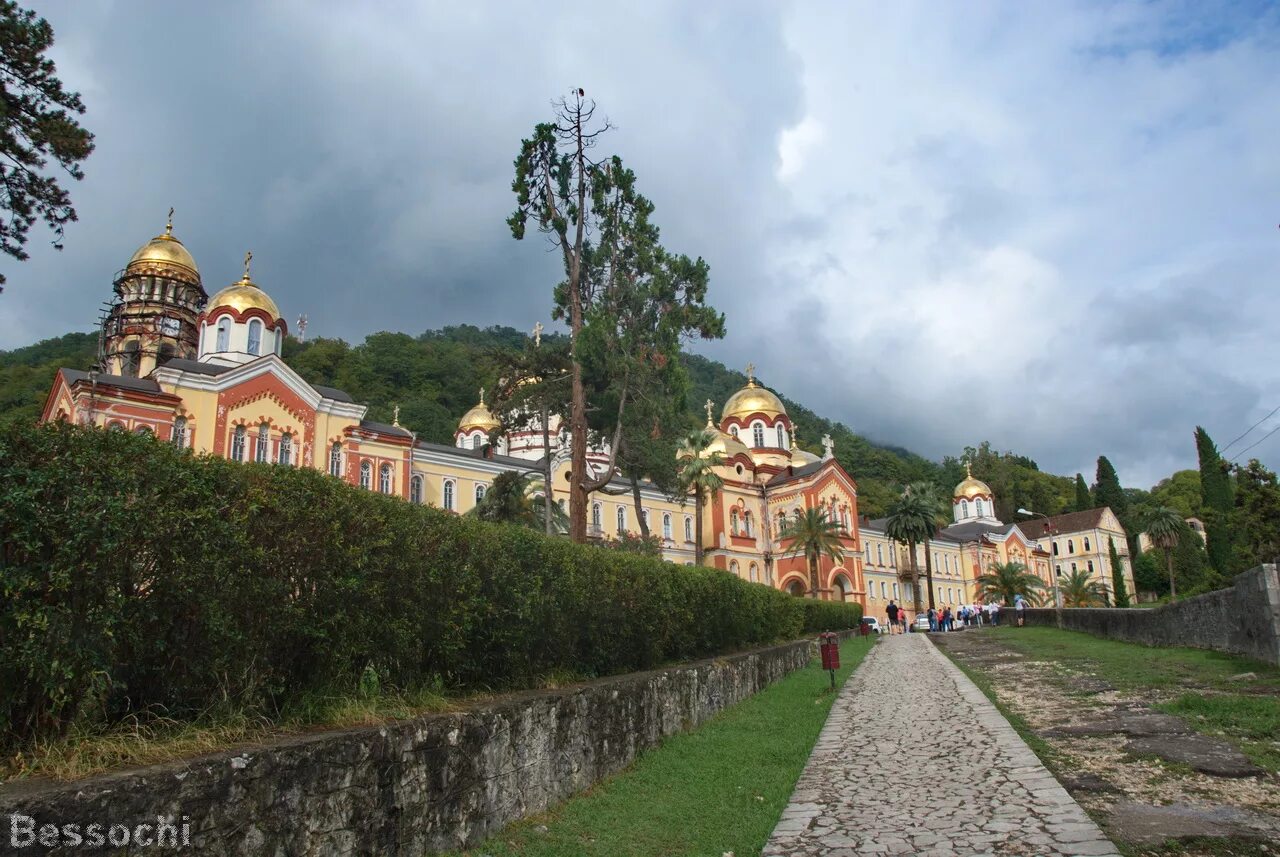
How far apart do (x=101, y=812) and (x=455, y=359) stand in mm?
82351

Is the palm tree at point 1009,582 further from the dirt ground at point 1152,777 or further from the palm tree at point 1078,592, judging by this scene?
the dirt ground at point 1152,777

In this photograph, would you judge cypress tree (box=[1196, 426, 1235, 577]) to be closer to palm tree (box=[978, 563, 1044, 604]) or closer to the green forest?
the green forest

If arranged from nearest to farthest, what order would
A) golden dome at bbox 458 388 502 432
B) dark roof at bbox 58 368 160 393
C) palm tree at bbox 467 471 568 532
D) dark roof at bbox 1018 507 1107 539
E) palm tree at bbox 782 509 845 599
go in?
palm tree at bbox 467 471 568 532 < dark roof at bbox 58 368 160 393 < palm tree at bbox 782 509 845 599 < golden dome at bbox 458 388 502 432 < dark roof at bbox 1018 507 1107 539

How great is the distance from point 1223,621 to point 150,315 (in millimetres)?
44372

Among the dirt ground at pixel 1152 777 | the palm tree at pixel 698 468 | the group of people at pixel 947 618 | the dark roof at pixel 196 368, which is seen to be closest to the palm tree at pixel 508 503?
the palm tree at pixel 698 468

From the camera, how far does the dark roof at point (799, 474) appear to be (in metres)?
54.5

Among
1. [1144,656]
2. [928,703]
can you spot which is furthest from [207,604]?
[1144,656]

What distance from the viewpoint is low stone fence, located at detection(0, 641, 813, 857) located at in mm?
3350

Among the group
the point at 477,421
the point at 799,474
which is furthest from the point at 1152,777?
the point at 477,421

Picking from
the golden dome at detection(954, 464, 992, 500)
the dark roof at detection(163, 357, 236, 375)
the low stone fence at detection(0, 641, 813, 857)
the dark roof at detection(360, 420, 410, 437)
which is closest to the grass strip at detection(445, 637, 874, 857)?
the low stone fence at detection(0, 641, 813, 857)

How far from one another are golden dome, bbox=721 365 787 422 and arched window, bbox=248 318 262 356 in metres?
32.6

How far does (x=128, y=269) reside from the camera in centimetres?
4225

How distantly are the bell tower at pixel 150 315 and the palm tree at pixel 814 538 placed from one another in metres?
34.1

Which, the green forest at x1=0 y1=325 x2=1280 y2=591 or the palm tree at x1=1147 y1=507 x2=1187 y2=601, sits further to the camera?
the palm tree at x1=1147 y1=507 x2=1187 y2=601
